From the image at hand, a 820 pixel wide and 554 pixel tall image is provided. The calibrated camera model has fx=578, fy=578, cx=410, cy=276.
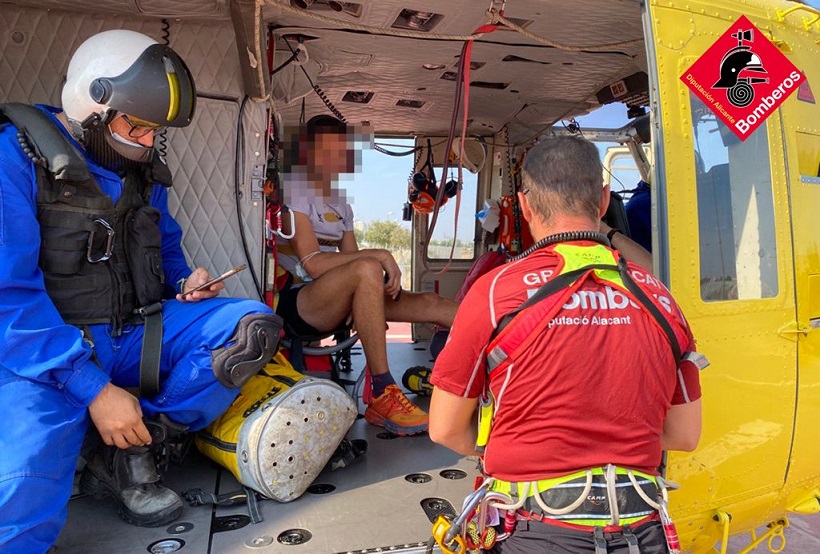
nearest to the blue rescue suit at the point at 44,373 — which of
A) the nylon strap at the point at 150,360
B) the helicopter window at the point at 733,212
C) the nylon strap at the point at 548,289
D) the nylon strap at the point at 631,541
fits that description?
the nylon strap at the point at 150,360

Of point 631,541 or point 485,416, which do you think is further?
point 485,416

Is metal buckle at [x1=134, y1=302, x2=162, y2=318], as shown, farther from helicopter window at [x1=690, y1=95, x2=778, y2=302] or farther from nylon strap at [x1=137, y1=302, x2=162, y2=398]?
helicopter window at [x1=690, y1=95, x2=778, y2=302]

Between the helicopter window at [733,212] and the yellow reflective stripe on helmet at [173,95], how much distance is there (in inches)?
71.1

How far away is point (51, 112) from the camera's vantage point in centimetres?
206

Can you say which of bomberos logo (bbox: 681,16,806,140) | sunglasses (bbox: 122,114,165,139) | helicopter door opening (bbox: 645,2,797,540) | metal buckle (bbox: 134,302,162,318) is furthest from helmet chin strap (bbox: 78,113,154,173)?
bomberos logo (bbox: 681,16,806,140)

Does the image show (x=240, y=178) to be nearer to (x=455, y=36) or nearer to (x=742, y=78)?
(x=455, y=36)

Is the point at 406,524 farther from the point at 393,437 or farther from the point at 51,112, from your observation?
the point at 51,112

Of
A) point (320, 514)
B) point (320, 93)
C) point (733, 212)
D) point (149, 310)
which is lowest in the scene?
point (320, 514)

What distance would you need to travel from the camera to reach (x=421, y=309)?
3.21m

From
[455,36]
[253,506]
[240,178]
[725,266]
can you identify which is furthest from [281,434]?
[455,36]

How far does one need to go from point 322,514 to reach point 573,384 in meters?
1.21

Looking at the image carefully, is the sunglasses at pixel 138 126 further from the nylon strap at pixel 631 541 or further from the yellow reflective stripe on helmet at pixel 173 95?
the nylon strap at pixel 631 541

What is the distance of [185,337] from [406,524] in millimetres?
1026

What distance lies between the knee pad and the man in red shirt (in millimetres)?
947
